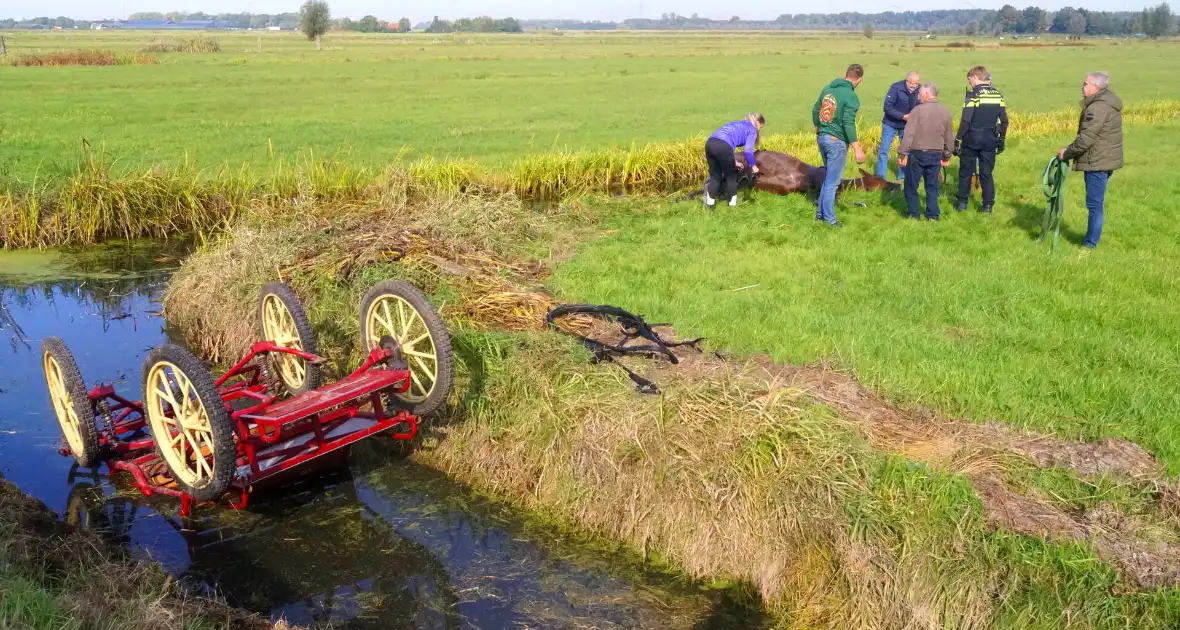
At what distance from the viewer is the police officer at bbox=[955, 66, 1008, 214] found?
40.0 ft

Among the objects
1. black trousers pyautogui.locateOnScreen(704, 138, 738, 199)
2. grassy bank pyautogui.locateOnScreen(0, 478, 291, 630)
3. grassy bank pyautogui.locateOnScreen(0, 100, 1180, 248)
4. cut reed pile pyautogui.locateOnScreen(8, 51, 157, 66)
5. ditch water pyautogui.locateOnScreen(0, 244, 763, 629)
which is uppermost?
cut reed pile pyautogui.locateOnScreen(8, 51, 157, 66)

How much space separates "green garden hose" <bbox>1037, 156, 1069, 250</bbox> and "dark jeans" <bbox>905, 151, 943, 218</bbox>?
141 cm

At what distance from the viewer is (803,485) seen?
215 inches

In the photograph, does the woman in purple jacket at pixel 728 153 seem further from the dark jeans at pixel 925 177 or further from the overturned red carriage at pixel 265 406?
the overturned red carriage at pixel 265 406

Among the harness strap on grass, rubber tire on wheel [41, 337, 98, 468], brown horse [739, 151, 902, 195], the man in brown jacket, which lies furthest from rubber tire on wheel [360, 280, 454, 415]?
brown horse [739, 151, 902, 195]

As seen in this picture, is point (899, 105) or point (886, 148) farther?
point (886, 148)

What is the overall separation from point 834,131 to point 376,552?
8.66m

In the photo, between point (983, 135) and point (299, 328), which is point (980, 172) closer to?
point (983, 135)

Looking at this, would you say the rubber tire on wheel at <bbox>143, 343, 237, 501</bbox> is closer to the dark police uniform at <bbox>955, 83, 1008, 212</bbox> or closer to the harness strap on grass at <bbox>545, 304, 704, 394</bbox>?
the harness strap on grass at <bbox>545, 304, 704, 394</bbox>

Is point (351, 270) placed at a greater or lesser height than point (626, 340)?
greater

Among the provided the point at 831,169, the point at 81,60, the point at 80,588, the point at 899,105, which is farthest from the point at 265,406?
the point at 81,60

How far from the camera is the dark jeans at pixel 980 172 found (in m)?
12.4

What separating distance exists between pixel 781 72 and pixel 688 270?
141 feet

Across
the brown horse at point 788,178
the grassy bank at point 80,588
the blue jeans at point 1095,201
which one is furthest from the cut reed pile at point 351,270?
the blue jeans at point 1095,201
